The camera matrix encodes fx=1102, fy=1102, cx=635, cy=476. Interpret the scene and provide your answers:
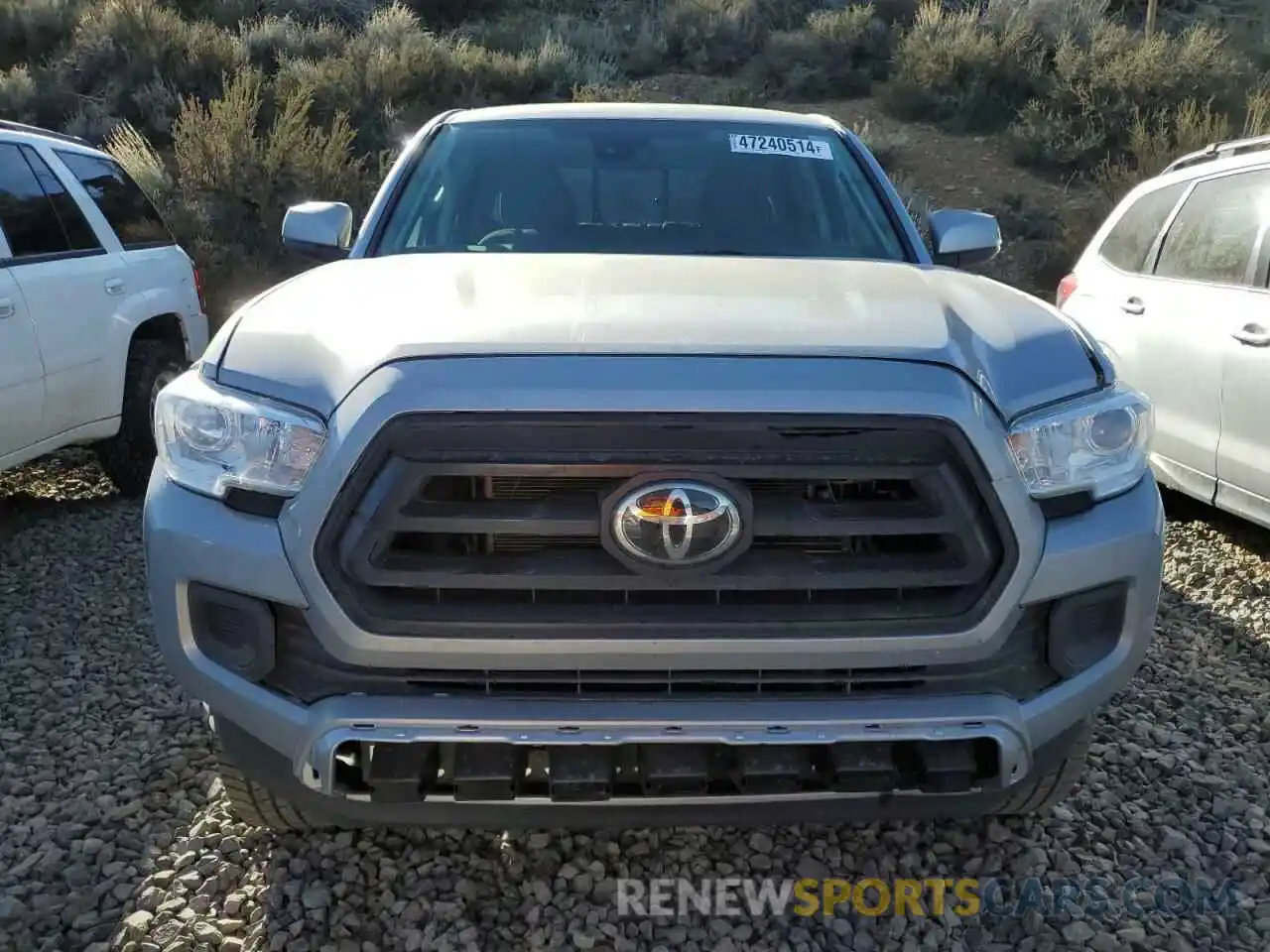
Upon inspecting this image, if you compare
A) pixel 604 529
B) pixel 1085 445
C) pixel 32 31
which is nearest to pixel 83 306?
pixel 604 529

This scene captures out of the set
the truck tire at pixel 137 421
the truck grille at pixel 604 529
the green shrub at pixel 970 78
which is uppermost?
the truck grille at pixel 604 529

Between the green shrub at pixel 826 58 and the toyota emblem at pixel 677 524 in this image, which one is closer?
the toyota emblem at pixel 677 524

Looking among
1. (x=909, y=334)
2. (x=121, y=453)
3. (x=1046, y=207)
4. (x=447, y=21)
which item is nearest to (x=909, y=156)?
(x=1046, y=207)

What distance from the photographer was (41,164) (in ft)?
16.5

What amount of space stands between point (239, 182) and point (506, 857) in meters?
8.90

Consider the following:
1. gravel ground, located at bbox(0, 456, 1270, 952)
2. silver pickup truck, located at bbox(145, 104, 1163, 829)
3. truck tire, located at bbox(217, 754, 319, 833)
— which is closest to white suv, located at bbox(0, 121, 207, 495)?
gravel ground, located at bbox(0, 456, 1270, 952)

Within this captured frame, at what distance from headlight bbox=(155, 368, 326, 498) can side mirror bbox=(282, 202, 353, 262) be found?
1.22 metres

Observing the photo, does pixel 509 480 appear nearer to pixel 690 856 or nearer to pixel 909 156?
pixel 690 856

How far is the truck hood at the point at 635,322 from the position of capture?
2062 millimetres

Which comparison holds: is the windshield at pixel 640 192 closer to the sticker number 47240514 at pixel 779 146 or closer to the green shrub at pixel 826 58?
the sticker number 47240514 at pixel 779 146

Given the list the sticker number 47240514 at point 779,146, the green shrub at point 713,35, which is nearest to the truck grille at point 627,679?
the sticker number 47240514 at point 779,146

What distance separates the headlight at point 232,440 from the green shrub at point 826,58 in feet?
52.9

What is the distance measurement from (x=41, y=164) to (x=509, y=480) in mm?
4173

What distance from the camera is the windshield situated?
10.7 ft
